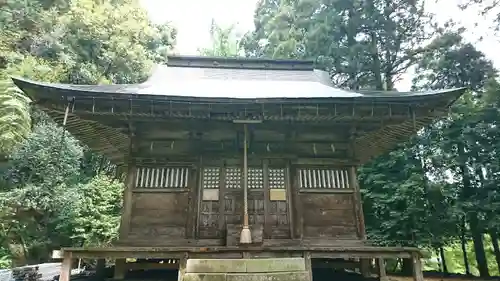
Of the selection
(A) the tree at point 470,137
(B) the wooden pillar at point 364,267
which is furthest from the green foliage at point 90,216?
(A) the tree at point 470,137

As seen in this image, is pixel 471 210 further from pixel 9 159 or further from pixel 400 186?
pixel 9 159

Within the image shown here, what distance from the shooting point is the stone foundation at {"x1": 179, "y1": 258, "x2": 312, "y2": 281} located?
578cm

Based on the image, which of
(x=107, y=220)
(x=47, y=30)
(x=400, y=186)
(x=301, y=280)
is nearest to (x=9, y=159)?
(x=107, y=220)

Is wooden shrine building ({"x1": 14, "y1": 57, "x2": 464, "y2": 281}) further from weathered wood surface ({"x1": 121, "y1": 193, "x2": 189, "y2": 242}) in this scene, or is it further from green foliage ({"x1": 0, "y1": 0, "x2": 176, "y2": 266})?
green foliage ({"x1": 0, "y1": 0, "x2": 176, "y2": 266})

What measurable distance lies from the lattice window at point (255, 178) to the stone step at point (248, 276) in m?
2.35

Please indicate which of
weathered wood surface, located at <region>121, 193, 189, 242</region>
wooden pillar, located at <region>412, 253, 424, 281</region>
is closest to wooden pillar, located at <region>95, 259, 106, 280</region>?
weathered wood surface, located at <region>121, 193, 189, 242</region>

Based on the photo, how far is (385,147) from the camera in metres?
9.41

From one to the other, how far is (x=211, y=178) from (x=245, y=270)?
2570mm

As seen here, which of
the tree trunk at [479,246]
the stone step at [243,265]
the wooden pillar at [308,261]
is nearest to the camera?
the stone step at [243,265]

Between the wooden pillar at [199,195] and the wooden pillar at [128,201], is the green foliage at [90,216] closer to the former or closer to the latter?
the wooden pillar at [128,201]

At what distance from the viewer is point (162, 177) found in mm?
7832

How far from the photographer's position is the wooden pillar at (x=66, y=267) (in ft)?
19.6

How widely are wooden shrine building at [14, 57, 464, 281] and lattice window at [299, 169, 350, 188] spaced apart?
0.9 inches

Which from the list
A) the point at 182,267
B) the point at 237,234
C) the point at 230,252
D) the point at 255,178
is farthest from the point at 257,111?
the point at 182,267
